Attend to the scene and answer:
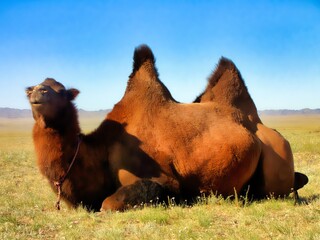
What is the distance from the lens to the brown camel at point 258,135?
695 centimetres

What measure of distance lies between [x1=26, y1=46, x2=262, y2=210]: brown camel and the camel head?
0.01m

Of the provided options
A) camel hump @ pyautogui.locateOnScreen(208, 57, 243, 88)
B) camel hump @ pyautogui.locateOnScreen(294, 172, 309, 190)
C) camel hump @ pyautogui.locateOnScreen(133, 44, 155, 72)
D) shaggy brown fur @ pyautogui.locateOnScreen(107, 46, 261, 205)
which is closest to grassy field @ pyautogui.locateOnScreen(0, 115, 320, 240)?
shaggy brown fur @ pyautogui.locateOnScreen(107, 46, 261, 205)

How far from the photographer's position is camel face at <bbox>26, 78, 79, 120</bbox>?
5.75m

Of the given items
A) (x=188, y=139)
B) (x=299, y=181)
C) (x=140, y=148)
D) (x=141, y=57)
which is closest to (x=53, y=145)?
(x=140, y=148)

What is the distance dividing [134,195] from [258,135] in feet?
7.90

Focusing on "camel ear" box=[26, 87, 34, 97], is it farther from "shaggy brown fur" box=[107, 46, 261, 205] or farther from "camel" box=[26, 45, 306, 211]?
"shaggy brown fur" box=[107, 46, 261, 205]

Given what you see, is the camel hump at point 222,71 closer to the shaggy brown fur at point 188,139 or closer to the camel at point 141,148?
the camel at point 141,148

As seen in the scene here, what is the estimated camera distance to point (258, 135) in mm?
7145

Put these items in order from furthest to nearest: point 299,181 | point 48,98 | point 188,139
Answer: point 299,181 < point 188,139 < point 48,98

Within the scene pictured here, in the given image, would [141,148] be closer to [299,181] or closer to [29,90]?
[29,90]

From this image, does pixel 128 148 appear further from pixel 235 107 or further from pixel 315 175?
pixel 315 175

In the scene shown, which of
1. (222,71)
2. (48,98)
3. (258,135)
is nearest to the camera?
(48,98)

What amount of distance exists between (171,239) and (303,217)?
66.9 inches

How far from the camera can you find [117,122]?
22.2 ft
